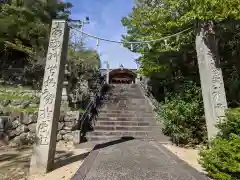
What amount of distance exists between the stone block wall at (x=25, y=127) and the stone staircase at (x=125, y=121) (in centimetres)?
86

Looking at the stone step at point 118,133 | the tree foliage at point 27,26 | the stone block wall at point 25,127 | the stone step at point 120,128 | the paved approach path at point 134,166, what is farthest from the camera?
the tree foliage at point 27,26

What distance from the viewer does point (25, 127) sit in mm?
6926

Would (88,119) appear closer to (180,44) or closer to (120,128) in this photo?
(120,128)

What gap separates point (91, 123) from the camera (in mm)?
8070

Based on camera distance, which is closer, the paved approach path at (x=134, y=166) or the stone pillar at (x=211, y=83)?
the paved approach path at (x=134, y=166)

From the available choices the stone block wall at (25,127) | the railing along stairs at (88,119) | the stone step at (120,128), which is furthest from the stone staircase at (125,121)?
the stone block wall at (25,127)

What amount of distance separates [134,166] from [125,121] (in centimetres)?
437

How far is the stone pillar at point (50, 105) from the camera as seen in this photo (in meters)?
4.05

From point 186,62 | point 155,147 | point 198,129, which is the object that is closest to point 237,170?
point 155,147

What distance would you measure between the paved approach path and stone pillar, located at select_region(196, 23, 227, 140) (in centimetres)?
115

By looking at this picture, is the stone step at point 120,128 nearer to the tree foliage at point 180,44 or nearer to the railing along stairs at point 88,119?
the railing along stairs at point 88,119

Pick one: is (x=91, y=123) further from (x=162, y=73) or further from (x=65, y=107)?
(x=162, y=73)

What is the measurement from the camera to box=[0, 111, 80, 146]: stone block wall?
6.71 m

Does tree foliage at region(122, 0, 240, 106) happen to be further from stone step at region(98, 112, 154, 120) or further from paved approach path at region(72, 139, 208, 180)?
paved approach path at region(72, 139, 208, 180)
